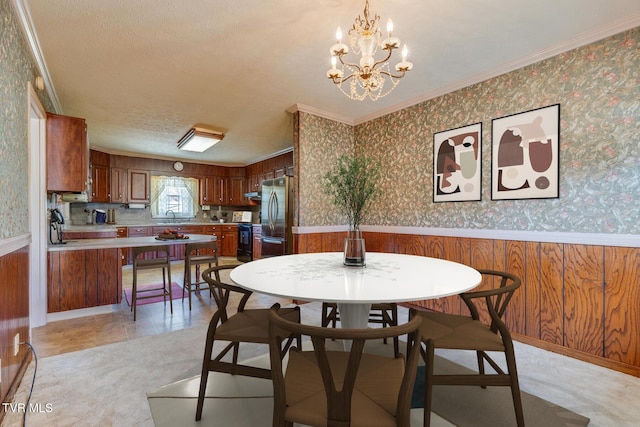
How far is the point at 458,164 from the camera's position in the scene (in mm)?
3098

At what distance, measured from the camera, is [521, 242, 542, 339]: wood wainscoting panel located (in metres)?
2.53

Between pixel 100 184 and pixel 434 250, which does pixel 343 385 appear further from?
pixel 100 184

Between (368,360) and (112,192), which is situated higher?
(112,192)

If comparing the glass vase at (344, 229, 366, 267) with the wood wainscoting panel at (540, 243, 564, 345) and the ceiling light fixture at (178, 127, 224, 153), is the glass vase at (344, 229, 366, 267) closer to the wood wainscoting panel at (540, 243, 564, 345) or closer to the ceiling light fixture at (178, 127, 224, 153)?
the wood wainscoting panel at (540, 243, 564, 345)

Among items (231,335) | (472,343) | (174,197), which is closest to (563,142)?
→ (472,343)

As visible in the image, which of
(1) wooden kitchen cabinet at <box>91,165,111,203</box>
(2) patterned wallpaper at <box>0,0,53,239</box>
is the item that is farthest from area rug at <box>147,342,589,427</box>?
(1) wooden kitchen cabinet at <box>91,165,111,203</box>

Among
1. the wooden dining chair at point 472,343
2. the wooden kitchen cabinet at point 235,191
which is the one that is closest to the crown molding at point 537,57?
the wooden dining chair at point 472,343

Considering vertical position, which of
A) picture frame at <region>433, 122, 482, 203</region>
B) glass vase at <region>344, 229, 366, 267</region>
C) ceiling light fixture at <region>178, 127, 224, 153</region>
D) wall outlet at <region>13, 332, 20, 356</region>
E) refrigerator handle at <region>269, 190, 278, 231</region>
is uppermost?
ceiling light fixture at <region>178, 127, 224, 153</region>

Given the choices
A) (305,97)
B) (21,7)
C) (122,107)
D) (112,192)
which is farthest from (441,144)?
(112,192)

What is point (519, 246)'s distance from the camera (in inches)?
104

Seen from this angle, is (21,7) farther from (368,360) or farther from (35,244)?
(368,360)

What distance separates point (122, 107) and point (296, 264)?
11.0 feet

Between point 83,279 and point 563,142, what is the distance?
4.70 m

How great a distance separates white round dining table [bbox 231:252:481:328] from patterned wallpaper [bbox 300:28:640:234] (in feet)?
4.08
